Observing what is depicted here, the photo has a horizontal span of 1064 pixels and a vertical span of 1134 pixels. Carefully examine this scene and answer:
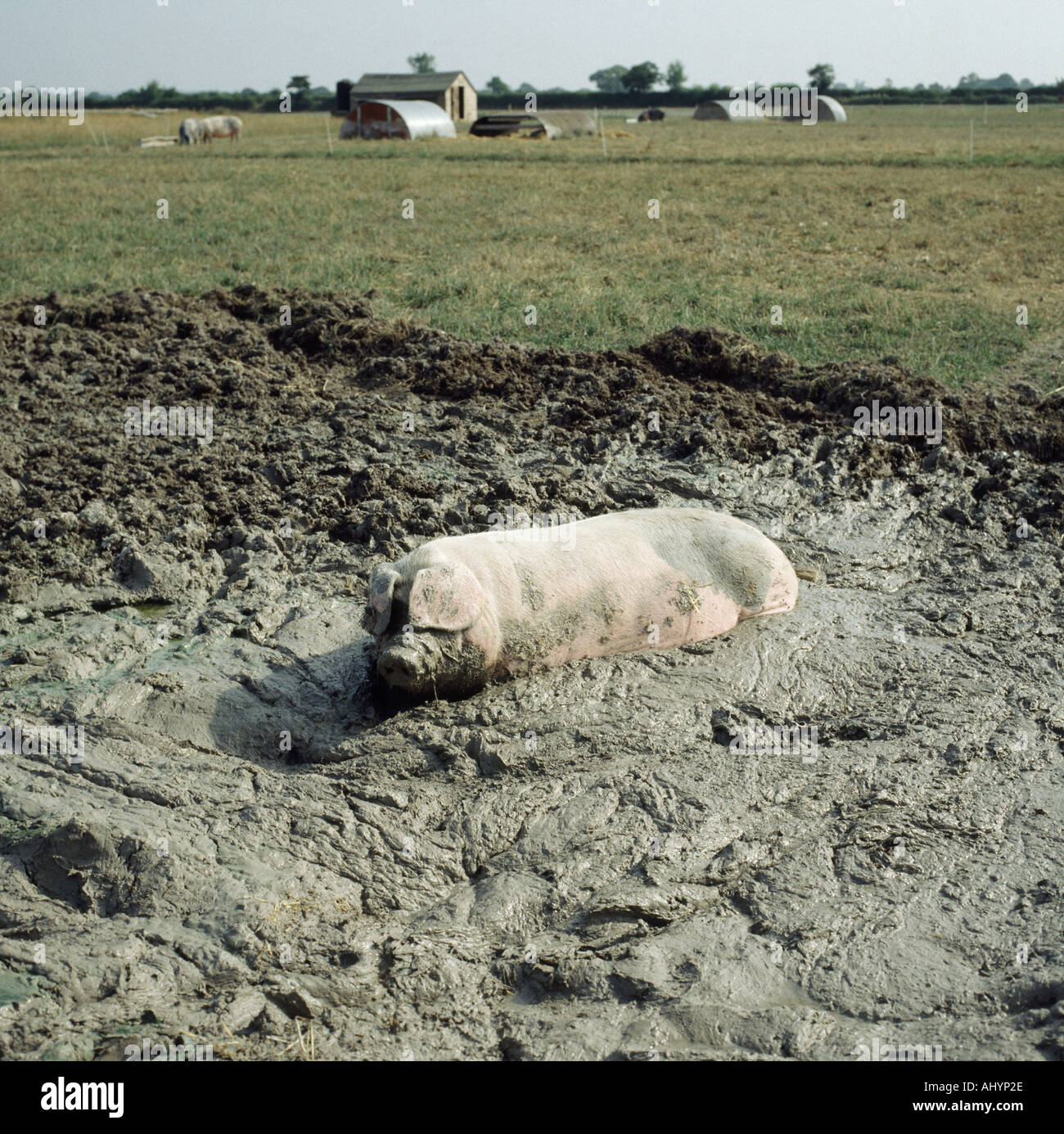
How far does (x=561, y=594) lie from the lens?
171 inches

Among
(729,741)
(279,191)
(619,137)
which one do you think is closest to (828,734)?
(729,741)

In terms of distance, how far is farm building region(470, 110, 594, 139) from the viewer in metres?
35.8

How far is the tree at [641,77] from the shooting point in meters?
78.0

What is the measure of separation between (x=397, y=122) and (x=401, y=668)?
113 ft

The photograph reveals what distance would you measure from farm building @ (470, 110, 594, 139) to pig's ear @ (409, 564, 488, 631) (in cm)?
3428

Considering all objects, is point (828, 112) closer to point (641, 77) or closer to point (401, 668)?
point (641, 77)

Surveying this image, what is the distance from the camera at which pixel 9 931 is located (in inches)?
120

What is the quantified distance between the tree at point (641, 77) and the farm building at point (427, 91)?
36.4 metres

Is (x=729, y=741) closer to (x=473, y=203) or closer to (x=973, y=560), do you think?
(x=973, y=560)
